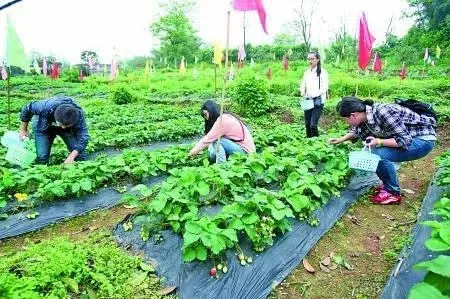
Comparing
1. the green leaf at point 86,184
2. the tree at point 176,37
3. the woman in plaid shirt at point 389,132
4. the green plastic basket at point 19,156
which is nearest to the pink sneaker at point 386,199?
the woman in plaid shirt at point 389,132

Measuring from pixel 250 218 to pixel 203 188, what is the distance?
64 centimetres

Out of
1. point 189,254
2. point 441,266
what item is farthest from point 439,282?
Result: point 189,254

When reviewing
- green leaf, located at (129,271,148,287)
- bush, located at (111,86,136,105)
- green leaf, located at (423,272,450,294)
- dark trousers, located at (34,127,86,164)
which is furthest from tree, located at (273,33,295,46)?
green leaf, located at (423,272,450,294)

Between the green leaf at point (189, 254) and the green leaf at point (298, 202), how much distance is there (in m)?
1.04

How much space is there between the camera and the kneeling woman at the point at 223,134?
470 cm

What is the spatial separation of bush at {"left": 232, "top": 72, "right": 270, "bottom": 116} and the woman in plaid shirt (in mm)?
6446

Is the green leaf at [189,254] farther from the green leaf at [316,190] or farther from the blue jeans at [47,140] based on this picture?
the blue jeans at [47,140]

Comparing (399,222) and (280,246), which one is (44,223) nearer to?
(280,246)

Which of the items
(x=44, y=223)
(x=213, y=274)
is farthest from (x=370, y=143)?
(x=44, y=223)

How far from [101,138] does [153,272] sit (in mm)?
4711

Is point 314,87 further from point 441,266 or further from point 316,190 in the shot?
point 441,266

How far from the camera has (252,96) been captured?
10742 mm

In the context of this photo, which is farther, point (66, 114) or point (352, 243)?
point (66, 114)

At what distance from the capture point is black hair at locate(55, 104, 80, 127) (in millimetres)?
4660
